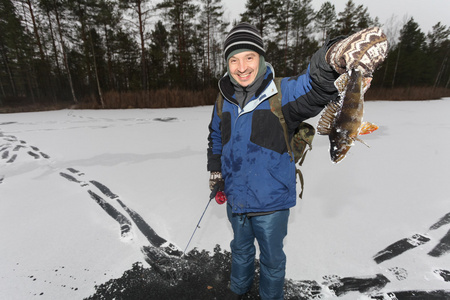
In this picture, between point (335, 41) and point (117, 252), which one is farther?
point (117, 252)

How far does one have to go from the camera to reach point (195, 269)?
179cm

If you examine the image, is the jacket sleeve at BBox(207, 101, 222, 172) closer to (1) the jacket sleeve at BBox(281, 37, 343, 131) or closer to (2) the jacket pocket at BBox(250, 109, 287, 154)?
(2) the jacket pocket at BBox(250, 109, 287, 154)

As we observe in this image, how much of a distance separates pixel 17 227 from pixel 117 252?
1239mm

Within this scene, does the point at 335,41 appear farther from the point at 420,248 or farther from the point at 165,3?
the point at 165,3

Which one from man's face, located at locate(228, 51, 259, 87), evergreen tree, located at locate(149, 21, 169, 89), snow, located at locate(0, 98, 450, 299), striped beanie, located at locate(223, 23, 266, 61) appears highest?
evergreen tree, located at locate(149, 21, 169, 89)

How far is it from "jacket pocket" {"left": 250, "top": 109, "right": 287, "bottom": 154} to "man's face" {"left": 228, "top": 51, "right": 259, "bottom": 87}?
21cm

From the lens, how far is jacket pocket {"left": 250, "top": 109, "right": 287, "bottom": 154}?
3.93 feet

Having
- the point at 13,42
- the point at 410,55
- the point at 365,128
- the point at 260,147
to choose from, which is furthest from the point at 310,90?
the point at 410,55

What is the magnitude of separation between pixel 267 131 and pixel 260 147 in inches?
4.0

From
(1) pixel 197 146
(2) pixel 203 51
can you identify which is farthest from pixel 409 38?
(1) pixel 197 146

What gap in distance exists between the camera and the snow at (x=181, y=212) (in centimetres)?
174

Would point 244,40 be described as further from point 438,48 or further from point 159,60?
point 438,48

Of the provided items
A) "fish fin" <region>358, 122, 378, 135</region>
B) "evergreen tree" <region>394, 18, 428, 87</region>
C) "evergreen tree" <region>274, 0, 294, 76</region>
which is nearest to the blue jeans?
"fish fin" <region>358, 122, 378, 135</region>

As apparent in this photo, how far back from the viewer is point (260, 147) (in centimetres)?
124
